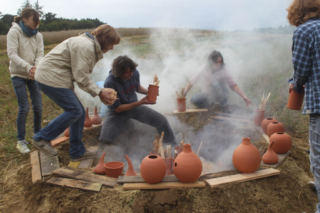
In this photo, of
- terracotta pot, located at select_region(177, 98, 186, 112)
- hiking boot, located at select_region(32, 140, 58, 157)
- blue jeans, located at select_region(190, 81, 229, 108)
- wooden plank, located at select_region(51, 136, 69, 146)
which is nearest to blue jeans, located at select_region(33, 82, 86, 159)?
hiking boot, located at select_region(32, 140, 58, 157)

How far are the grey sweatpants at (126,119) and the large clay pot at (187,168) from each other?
5.25 feet

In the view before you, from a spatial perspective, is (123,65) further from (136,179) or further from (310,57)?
(310,57)

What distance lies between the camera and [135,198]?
7.60 feet

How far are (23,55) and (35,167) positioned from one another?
168 centimetres

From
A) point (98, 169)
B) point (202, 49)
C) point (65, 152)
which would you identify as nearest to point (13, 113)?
point (65, 152)

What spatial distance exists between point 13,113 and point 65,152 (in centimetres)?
297

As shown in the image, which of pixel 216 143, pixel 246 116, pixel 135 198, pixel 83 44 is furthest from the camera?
pixel 246 116

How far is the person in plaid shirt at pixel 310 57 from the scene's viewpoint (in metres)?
1.83

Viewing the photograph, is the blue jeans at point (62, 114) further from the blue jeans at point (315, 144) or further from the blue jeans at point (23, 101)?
the blue jeans at point (315, 144)

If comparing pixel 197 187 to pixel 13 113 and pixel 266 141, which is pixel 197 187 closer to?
pixel 266 141

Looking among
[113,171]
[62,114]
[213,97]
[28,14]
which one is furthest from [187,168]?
[213,97]

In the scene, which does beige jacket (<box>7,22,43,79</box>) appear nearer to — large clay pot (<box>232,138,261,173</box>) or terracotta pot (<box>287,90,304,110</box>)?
large clay pot (<box>232,138,261,173</box>)

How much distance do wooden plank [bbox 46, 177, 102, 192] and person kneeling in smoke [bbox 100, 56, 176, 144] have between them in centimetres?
124

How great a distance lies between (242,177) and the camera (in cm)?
260
